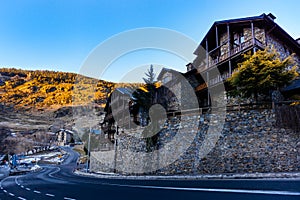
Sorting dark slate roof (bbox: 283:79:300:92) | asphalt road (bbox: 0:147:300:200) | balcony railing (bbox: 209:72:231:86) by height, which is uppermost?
balcony railing (bbox: 209:72:231:86)

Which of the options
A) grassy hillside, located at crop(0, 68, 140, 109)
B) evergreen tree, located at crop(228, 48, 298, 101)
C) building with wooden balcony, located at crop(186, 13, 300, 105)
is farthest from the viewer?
grassy hillside, located at crop(0, 68, 140, 109)

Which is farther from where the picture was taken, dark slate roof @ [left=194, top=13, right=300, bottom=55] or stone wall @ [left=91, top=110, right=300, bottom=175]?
dark slate roof @ [left=194, top=13, right=300, bottom=55]

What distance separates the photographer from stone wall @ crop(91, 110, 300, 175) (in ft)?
37.1

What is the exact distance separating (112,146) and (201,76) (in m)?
12.5

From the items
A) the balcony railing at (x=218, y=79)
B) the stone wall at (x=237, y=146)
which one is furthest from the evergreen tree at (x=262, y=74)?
the balcony railing at (x=218, y=79)

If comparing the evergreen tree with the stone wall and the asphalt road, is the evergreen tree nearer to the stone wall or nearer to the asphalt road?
the stone wall

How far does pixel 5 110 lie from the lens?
91.4 metres

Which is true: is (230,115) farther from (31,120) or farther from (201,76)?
(31,120)

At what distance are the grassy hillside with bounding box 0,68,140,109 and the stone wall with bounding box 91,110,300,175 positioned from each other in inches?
2668

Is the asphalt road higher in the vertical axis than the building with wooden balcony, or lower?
lower

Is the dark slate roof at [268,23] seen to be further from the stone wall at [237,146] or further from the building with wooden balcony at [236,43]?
the stone wall at [237,146]

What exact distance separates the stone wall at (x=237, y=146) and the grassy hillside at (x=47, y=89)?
6776cm

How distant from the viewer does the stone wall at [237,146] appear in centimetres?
1130

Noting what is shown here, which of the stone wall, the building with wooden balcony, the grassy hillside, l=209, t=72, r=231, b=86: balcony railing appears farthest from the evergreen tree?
the grassy hillside
